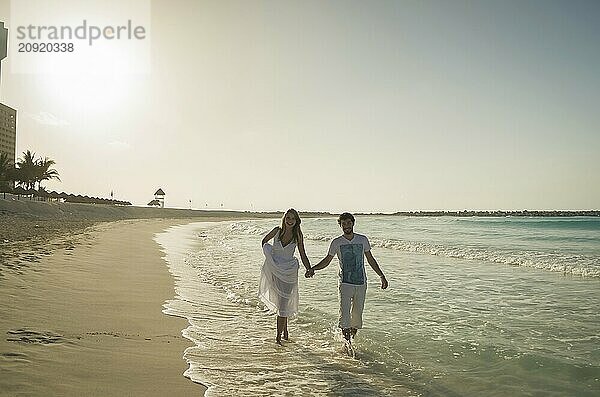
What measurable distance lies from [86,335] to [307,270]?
310 centimetres

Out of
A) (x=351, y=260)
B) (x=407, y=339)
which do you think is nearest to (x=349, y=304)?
(x=351, y=260)

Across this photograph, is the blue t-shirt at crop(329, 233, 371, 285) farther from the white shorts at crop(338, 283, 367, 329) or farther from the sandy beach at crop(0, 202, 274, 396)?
the sandy beach at crop(0, 202, 274, 396)

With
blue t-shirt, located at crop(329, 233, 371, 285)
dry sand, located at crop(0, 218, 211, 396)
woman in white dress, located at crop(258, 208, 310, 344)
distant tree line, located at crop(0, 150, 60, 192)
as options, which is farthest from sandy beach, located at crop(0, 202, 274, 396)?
distant tree line, located at crop(0, 150, 60, 192)

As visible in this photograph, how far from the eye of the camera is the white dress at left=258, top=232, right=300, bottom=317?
7301mm

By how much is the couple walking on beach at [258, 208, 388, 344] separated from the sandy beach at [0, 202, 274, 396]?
143 cm

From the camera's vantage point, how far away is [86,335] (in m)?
6.57

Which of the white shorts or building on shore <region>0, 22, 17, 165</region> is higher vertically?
building on shore <region>0, 22, 17, 165</region>

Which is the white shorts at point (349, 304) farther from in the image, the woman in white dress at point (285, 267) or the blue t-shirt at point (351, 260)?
the woman in white dress at point (285, 267)

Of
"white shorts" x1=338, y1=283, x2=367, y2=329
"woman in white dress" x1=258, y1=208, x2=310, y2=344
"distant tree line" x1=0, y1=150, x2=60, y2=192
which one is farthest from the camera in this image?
"distant tree line" x1=0, y1=150, x2=60, y2=192

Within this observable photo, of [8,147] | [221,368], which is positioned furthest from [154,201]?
[221,368]

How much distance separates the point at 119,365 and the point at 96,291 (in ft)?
16.2

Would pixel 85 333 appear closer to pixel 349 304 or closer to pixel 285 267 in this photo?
pixel 285 267

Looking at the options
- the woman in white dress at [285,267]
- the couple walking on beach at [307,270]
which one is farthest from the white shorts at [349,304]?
the woman in white dress at [285,267]

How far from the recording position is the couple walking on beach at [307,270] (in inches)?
269
